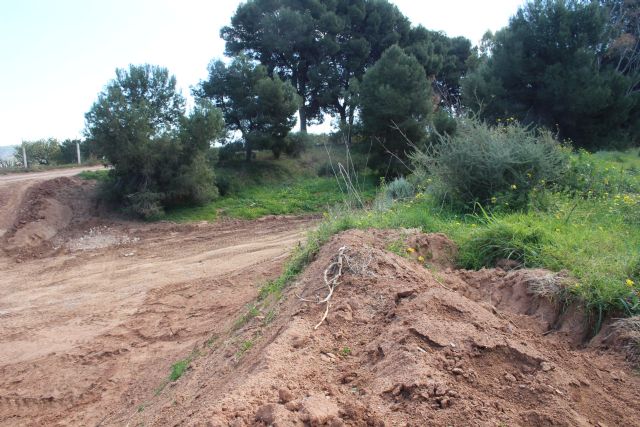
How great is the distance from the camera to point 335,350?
337 cm

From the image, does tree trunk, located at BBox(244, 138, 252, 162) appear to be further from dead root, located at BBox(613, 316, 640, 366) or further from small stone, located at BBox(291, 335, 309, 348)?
dead root, located at BBox(613, 316, 640, 366)

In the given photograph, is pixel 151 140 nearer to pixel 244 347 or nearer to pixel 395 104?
pixel 395 104

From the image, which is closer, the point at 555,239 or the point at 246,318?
the point at 246,318

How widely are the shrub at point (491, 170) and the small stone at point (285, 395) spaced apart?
18.1 ft

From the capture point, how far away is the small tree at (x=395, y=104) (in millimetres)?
20703

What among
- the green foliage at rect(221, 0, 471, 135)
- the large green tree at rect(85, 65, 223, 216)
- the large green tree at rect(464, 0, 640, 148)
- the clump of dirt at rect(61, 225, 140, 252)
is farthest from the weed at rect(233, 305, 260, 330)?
the green foliage at rect(221, 0, 471, 135)

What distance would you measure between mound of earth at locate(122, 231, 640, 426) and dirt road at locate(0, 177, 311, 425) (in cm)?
125

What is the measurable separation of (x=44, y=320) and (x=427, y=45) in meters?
27.9

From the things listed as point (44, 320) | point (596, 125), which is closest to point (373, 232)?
point (44, 320)

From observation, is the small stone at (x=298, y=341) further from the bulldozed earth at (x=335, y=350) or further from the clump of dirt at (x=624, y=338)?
the clump of dirt at (x=624, y=338)

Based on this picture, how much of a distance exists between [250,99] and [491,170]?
14762 mm

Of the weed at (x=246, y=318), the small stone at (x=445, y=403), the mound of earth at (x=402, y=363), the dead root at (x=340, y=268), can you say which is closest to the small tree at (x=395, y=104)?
the weed at (x=246, y=318)

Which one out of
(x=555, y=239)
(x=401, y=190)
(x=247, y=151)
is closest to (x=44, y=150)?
(x=247, y=151)

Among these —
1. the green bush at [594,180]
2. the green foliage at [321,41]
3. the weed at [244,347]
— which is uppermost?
the green foliage at [321,41]
